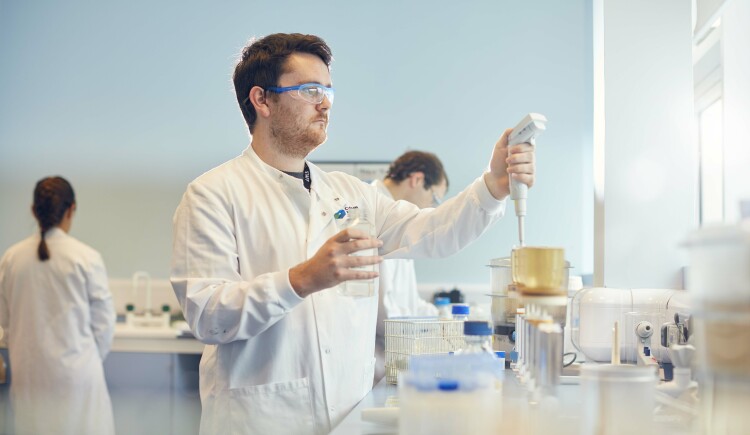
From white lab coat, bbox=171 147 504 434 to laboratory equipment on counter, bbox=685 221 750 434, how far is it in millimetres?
1027

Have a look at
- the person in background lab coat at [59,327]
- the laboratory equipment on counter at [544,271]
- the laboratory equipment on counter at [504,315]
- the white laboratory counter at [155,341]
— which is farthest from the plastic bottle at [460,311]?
the white laboratory counter at [155,341]

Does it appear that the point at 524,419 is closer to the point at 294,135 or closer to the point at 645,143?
the point at 294,135

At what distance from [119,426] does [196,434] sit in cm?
57

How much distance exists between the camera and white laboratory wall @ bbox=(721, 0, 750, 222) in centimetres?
309

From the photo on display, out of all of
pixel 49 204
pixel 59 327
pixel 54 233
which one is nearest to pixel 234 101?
pixel 49 204

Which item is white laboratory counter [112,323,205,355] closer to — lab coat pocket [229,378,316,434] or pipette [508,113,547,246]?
lab coat pocket [229,378,316,434]

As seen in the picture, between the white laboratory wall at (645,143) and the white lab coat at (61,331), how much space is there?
258 centimetres

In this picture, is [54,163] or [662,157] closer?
[662,157]

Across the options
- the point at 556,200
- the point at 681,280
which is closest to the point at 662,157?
the point at 681,280

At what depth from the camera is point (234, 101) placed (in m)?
5.43

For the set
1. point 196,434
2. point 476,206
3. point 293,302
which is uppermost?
point 476,206

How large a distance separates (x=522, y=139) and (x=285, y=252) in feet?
2.36

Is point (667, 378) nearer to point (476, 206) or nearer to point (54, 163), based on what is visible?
point (476, 206)

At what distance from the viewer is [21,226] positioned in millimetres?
5637
